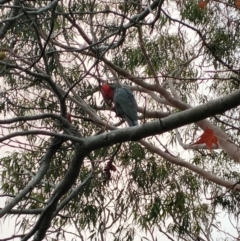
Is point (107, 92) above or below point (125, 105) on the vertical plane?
above

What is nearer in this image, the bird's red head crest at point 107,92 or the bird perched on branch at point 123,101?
the bird perched on branch at point 123,101

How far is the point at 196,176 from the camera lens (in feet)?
14.5

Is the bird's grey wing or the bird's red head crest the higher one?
the bird's red head crest

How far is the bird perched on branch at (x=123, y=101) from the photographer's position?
3.37 m

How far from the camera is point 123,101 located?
3414 mm

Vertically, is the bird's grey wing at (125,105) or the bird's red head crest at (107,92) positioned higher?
the bird's red head crest at (107,92)

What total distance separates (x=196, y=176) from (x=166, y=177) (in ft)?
1.14

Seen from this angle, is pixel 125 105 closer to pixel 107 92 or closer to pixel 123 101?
pixel 123 101

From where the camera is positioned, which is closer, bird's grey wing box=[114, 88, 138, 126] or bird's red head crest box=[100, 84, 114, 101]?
bird's grey wing box=[114, 88, 138, 126]

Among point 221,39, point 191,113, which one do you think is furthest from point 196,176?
point 191,113

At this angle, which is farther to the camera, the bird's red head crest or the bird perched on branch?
the bird's red head crest

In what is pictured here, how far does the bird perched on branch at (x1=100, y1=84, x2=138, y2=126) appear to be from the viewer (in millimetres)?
3373

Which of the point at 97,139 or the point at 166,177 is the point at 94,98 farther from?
the point at 97,139

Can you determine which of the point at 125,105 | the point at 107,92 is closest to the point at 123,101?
the point at 125,105
